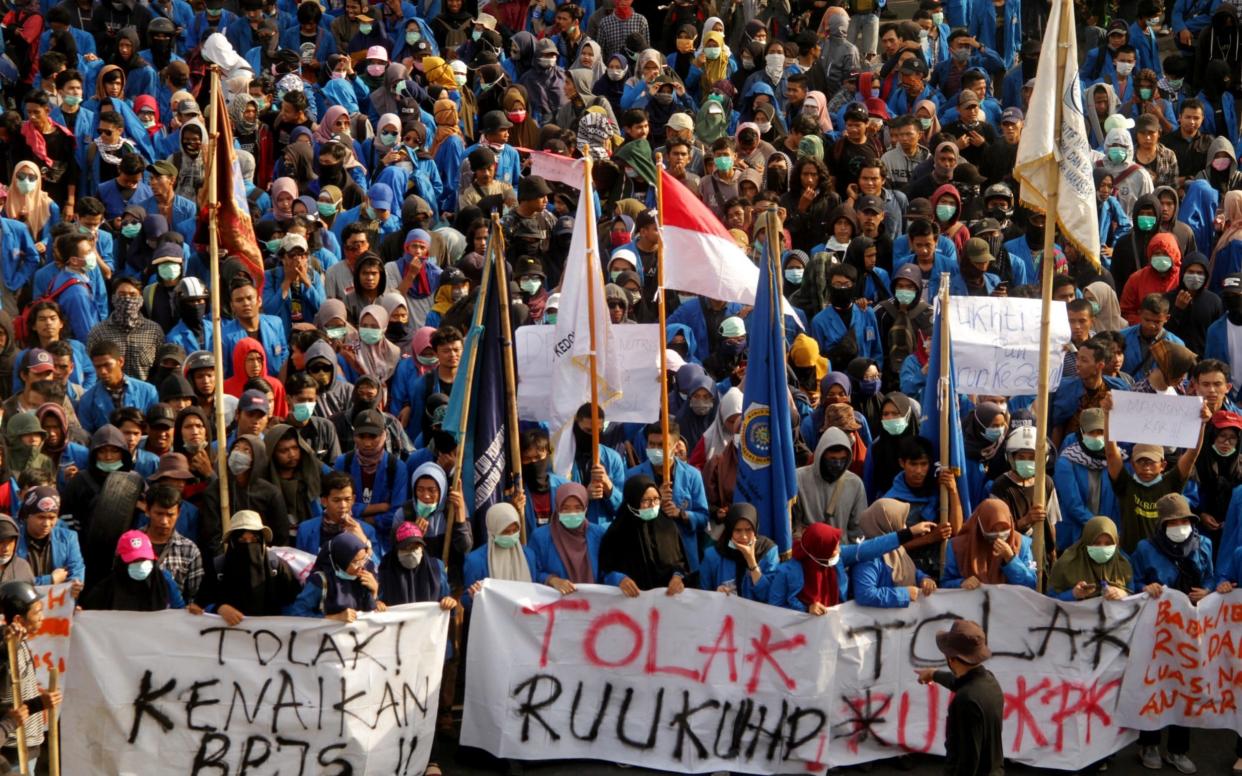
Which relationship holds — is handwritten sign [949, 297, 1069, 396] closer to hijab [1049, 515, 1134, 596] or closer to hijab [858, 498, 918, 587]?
hijab [858, 498, 918, 587]

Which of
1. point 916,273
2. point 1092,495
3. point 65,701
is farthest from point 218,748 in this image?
point 916,273

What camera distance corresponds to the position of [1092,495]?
14484mm

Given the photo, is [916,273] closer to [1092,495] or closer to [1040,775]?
[1092,495]

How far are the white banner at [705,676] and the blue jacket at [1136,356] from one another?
392cm

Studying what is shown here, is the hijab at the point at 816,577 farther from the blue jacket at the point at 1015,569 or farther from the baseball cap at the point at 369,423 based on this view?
the baseball cap at the point at 369,423

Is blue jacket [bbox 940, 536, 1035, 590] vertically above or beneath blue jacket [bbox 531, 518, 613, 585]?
beneath

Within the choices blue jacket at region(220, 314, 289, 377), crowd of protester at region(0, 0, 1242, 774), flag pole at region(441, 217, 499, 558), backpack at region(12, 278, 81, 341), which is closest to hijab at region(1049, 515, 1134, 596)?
crowd of protester at region(0, 0, 1242, 774)

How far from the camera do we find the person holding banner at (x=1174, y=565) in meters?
13.4

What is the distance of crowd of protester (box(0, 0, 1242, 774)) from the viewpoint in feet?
44.4

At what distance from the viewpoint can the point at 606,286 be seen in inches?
671

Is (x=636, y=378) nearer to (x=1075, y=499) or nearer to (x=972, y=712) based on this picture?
(x=1075, y=499)

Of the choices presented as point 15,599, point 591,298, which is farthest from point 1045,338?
point 15,599

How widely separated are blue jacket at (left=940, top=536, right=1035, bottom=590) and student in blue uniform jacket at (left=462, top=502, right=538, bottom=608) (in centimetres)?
246

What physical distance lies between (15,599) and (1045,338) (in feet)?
20.2
